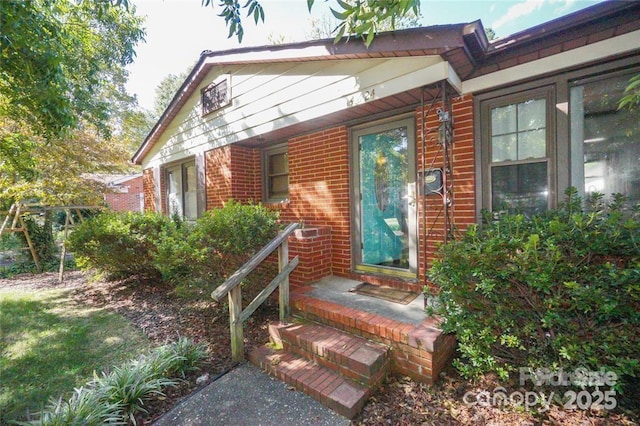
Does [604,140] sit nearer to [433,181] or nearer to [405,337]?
[433,181]

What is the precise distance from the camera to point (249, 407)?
241 centimetres

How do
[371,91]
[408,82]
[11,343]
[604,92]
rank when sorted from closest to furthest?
1. [604,92]
2. [408,82]
3. [371,91]
4. [11,343]

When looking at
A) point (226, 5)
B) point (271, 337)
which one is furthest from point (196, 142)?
point (271, 337)

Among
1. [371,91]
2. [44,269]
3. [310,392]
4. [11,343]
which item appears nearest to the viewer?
[310,392]

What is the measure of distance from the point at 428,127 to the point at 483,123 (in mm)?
618

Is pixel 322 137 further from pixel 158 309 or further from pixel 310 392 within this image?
pixel 158 309

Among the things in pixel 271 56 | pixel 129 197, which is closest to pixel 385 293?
pixel 271 56

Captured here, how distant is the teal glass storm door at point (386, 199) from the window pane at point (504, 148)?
3.18 ft

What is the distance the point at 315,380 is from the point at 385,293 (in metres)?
1.59

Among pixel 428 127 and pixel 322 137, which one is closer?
pixel 428 127

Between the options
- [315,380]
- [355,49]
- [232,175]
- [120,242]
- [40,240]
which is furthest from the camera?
[40,240]

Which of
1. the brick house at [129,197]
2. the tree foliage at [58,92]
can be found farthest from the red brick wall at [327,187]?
the brick house at [129,197]

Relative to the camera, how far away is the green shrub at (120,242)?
223 inches

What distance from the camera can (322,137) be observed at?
484cm
